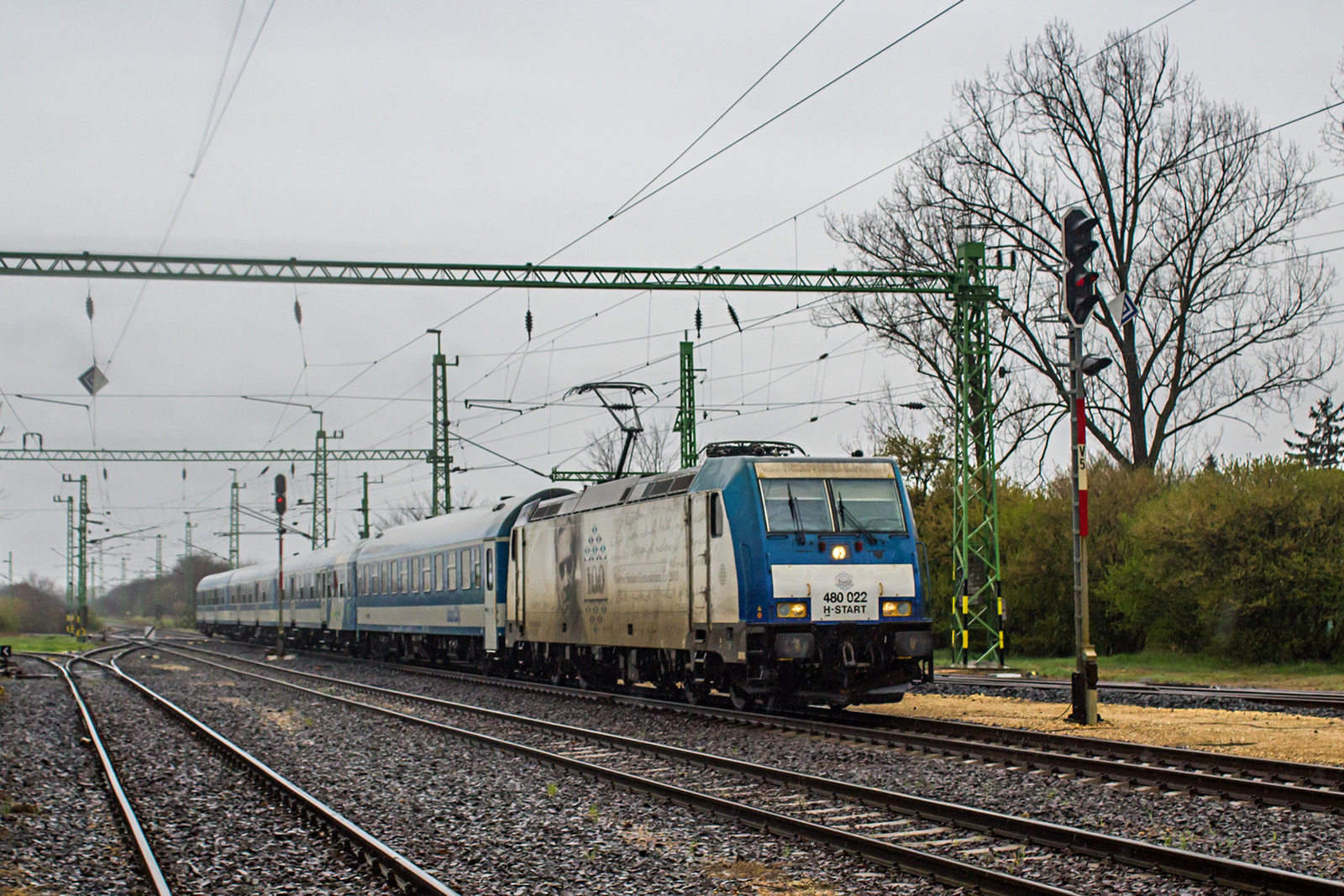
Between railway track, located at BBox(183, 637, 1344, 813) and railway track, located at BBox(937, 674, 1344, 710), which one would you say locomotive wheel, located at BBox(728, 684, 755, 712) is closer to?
railway track, located at BBox(183, 637, 1344, 813)

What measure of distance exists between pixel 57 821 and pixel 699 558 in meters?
8.49

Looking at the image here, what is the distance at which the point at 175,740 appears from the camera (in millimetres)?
16828

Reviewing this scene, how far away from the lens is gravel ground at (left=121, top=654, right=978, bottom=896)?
317 inches

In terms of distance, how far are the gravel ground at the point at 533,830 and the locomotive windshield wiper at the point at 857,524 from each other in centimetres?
526

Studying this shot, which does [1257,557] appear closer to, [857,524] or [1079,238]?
[1079,238]

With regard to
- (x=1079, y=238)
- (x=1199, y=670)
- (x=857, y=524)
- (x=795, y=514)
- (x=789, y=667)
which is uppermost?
(x=1079, y=238)

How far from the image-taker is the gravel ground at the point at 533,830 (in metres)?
8.05

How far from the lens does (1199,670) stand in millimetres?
25750

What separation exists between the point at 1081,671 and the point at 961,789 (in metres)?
5.05

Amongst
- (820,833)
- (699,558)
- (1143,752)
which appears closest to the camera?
(820,833)

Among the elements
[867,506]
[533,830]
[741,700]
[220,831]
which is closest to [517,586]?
[741,700]

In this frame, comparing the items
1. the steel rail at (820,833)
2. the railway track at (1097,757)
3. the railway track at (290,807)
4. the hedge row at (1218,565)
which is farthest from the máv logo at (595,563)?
the hedge row at (1218,565)

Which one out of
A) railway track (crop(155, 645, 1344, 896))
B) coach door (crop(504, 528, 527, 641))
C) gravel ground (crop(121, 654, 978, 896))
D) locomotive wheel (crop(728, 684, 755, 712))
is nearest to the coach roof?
coach door (crop(504, 528, 527, 641))

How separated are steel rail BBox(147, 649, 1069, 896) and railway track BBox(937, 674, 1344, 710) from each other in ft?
29.8
